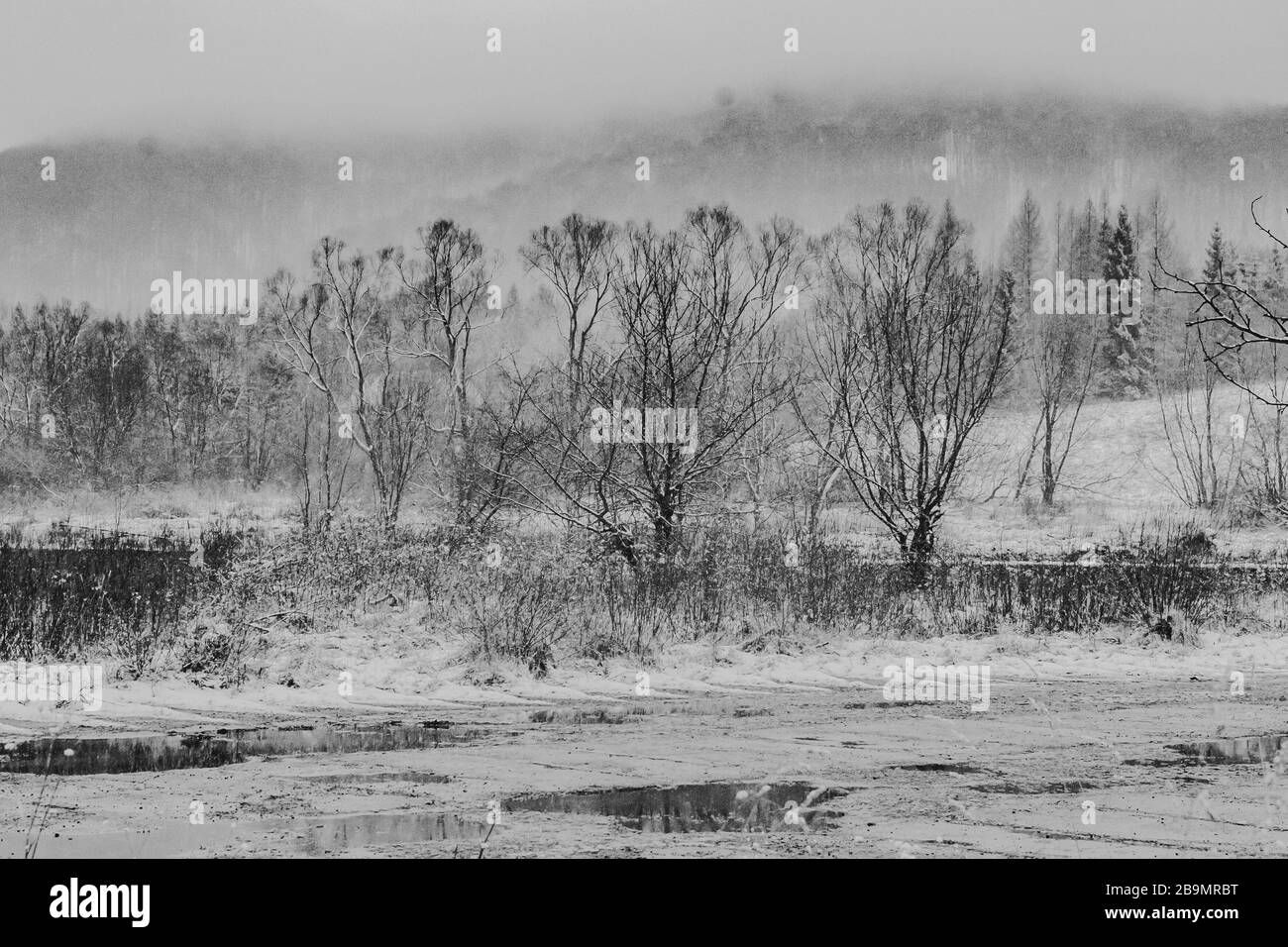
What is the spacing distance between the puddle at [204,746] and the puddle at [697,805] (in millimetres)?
1923

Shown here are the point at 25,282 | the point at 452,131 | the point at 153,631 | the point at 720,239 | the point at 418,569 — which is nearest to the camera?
the point at 153,631

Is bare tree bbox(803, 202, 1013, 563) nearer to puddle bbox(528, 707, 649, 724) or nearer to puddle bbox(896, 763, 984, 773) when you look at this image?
puddle bbox(528, 707, 649, 724)

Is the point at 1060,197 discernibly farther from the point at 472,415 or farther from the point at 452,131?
the point at 472,415

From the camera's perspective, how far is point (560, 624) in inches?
478

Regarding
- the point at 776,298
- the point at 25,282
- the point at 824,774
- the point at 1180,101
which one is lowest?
the point at 824,774

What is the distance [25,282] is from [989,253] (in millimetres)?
47941

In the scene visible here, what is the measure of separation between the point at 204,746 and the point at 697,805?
405cm

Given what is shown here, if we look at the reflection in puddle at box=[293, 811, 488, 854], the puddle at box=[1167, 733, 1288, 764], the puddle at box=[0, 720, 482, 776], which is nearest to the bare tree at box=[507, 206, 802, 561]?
the puddle at box=[0, 720, 482, 776]

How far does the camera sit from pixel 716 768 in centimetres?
767

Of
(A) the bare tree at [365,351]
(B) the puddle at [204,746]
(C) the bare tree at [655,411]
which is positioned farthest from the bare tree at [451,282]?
(B) the puddle at [204,746]

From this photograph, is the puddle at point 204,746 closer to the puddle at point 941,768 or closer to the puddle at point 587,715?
the puddle at point 587,715

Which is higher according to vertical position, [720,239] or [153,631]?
[720,239]

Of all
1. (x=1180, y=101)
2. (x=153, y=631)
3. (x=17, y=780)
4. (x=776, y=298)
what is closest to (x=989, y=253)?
(x=1180, y=101)

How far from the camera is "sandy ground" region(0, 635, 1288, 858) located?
6.05 m
